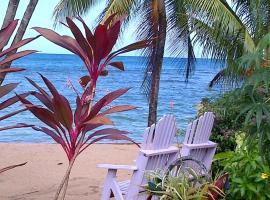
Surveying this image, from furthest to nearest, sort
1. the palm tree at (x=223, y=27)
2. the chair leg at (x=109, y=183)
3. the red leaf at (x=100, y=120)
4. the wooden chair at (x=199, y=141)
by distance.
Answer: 1. the palm tree at (x=223, y=27)
2. the wooden chair at (x=199, y=141)
3. the chair leg at (x=109, y=183)
4. the red leaf at (x=100, y=120)

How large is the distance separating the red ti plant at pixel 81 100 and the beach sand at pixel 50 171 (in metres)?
3.00

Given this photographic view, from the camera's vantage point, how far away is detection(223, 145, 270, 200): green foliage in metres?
3.72

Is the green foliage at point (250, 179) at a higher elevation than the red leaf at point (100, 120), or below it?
below

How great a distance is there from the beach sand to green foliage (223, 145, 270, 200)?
7.22 feet

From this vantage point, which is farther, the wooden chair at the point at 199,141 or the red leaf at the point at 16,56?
the wooden chair at the point at 199,141

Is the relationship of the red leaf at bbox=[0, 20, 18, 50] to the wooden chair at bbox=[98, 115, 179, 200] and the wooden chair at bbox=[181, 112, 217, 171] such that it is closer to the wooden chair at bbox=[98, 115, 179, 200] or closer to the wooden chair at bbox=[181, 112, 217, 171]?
the wooden chair at bbox=[98, 115, 179, 200]

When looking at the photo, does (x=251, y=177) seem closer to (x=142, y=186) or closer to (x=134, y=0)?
(x=142, y=186)

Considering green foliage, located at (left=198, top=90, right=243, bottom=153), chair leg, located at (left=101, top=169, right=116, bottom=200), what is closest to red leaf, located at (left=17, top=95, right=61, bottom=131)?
chair leg, located at (left=101, top=169, right=116, bottom=200)

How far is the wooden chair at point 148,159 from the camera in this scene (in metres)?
3.87

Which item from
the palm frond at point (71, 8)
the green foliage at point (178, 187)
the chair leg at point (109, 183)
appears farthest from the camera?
the palm frond at point (71, 8)

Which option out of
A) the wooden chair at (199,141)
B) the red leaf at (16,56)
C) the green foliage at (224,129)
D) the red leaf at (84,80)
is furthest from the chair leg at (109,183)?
the green foliage at (224,129)

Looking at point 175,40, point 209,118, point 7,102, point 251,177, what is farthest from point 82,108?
point 175,40

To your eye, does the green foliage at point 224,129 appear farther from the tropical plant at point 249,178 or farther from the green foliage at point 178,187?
the green foliage at point 178,187

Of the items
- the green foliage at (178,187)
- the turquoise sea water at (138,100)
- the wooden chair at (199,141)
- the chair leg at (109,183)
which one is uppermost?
the wooden chair at (199,141)
